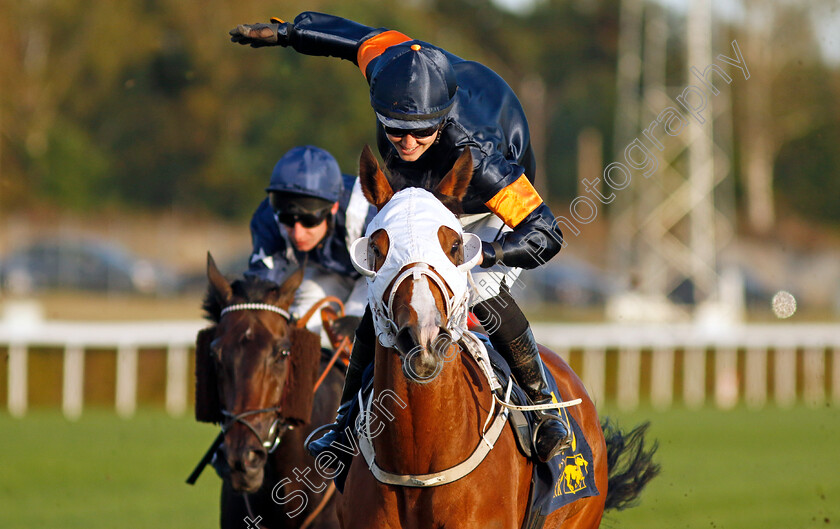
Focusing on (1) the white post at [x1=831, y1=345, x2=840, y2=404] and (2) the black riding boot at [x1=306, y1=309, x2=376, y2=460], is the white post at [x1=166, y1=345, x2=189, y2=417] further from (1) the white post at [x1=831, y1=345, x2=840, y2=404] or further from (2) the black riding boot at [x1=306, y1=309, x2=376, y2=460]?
(2) the black riding boot at [x1=306, y1=309, x2=376, y2=460]

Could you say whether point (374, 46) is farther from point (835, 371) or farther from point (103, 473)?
point (835, 371)

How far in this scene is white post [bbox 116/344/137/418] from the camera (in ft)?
47.4

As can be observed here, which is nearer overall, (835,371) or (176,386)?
(176,386)

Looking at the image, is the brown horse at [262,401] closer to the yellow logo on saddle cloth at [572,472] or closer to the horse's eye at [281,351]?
the horse's eye at [281,351]

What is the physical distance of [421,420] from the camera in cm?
346

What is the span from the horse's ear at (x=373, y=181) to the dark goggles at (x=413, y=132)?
0.62 feet

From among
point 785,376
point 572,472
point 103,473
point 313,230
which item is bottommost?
point 103,473

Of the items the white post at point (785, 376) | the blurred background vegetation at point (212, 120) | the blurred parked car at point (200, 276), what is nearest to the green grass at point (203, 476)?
the white post at point (785, 376)

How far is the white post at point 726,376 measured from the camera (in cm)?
1817

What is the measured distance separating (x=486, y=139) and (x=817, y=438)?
36.6 ft

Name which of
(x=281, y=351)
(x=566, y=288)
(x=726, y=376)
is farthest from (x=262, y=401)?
(x=566, y=288)

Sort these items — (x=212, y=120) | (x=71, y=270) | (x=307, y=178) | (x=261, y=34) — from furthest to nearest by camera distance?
(x=212, y=120) → (x=71, y=270) → (x=307, y=178) → (x=261, y=34)

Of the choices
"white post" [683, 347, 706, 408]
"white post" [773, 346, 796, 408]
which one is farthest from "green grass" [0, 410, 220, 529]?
"white post" [773, 346, 796, 408]

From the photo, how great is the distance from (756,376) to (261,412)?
1516cm
